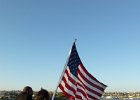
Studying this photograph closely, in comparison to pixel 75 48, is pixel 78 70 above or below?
below

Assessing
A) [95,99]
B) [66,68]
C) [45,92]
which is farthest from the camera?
[95,99]

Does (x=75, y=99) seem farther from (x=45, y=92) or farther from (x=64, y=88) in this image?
(x=45, y=92)

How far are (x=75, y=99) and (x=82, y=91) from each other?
16.8 inches

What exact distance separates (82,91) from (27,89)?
5.67 metres

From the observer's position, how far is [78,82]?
561 inches

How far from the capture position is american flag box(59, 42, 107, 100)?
45.1 feet

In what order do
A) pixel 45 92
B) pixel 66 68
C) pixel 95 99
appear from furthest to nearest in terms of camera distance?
pixel 95 99 < pixel 66 68 < pixel 45 92

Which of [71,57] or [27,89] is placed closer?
[27,89]

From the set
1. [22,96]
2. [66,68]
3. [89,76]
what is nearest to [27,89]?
[22,96]

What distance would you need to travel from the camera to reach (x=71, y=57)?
13.5 metres

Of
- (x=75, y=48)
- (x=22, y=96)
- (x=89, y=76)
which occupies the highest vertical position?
(x=75, y=48)

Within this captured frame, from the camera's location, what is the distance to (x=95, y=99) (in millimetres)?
14320

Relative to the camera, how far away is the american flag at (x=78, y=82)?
13734 millimetres

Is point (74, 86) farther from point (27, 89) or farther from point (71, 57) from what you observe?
point (27, 89)
